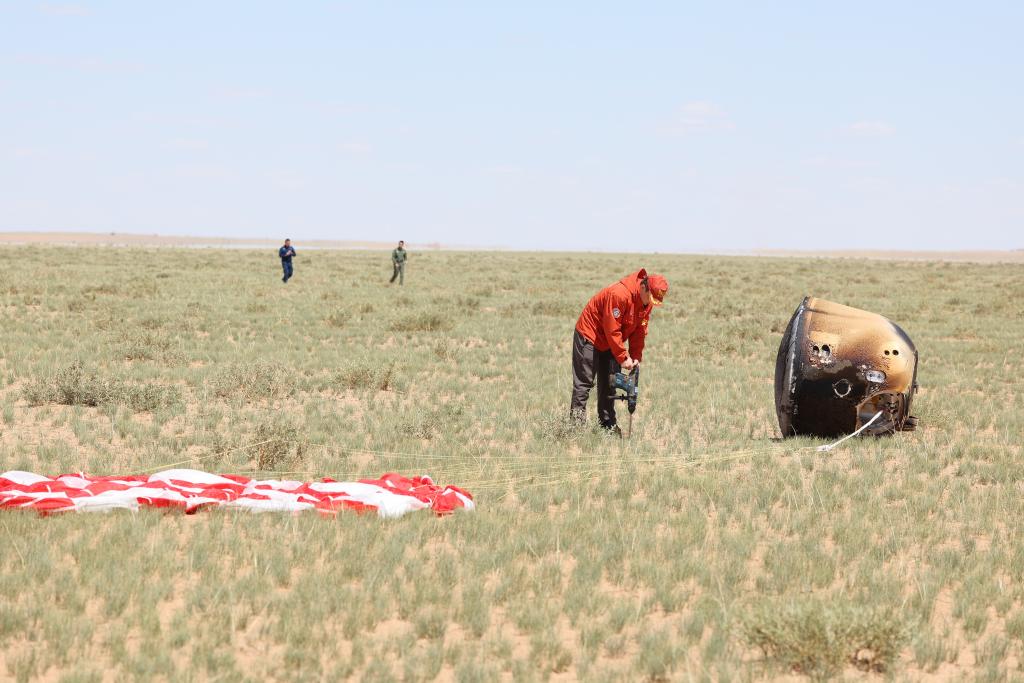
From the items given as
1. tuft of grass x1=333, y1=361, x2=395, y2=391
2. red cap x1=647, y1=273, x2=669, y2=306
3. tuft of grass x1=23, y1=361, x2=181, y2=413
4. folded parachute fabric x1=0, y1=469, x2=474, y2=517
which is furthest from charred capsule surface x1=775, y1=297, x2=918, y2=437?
tuft of grass x1=23, y1=361, x2=181, y2=413

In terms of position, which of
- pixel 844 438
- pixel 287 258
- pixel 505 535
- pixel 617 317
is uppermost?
pixel 287 258

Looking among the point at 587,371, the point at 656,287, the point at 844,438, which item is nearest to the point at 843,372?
the point at 844,438

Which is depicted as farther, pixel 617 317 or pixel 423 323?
pixel 423 323

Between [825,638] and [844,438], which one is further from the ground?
[844,438]

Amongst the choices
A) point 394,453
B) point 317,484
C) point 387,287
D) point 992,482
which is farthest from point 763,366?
point 387,287

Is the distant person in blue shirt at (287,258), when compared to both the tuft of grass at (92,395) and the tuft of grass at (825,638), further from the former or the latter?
the tuft of grass at (825,638)

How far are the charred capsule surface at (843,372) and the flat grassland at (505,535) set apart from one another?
0.33 metres

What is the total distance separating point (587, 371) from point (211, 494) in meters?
4.50

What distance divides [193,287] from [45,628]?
28847 millimetres

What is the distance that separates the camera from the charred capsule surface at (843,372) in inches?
401

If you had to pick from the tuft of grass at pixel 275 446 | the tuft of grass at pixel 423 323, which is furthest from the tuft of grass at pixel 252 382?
the tuft of grass at pixel 423 323

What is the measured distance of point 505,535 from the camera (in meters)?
7.05

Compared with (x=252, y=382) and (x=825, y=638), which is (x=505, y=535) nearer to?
(x=825, y=638)

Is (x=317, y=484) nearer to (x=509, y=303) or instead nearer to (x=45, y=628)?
(x=45, y=628)
